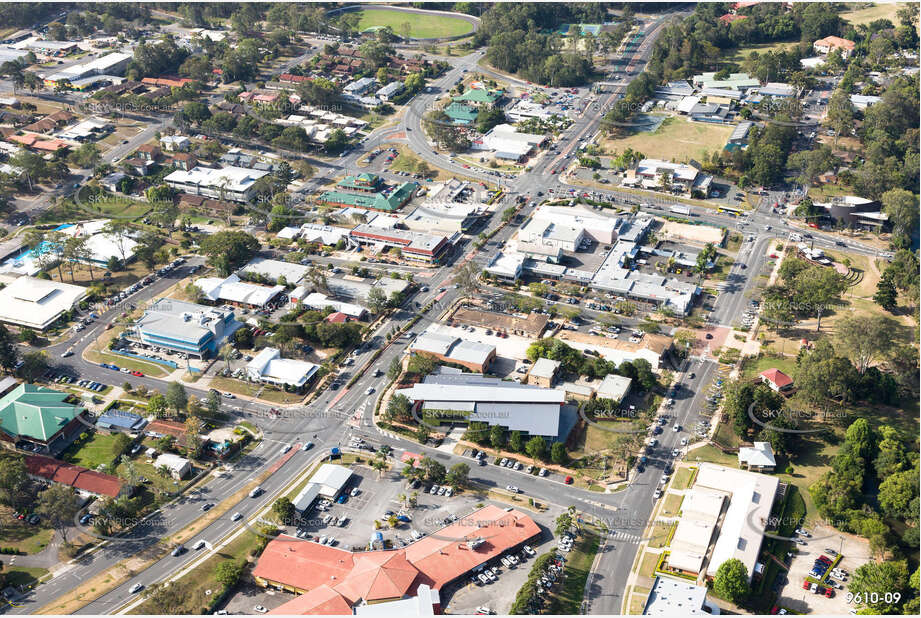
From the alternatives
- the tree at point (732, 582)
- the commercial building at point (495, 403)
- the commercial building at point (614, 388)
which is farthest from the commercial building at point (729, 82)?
the tree at point (732, 582)

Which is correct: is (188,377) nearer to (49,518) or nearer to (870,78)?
(49,518)

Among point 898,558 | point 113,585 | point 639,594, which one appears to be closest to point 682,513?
point 639,594

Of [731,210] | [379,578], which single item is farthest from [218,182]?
[379,578]

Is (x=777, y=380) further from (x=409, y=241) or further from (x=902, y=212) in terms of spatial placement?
(x=409, y=241)

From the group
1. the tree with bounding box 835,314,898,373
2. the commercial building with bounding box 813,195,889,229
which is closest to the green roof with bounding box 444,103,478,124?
the commercial building with bounding box 813,195,889,229

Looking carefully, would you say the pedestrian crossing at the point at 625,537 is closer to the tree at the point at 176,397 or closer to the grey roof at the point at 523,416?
the grey roof at the point at 523,416
